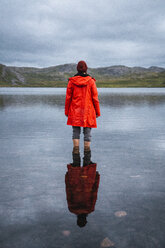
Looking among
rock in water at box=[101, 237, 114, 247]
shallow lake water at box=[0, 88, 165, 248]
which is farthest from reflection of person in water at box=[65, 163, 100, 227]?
rock in water at box=[101, 237, 114, 247]

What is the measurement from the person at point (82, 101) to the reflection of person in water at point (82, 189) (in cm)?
83

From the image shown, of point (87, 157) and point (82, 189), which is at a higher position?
point (82, 189)

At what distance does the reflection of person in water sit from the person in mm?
829

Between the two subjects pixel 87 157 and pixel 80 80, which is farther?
pixel 87 157

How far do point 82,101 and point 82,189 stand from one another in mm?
3044

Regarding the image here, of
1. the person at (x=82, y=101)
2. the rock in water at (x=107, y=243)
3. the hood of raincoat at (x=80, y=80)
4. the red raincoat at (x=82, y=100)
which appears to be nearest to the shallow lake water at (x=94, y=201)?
the rock in water at (x=107, y=243)

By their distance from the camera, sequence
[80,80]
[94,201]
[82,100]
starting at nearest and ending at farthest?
1. [94,201]
2. [80,80]
3. [82,100]

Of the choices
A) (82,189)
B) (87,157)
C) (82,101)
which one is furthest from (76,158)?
(82,189)

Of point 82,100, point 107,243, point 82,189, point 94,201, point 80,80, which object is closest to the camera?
point 107,243

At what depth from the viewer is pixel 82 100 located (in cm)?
732

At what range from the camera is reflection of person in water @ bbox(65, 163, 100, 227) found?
414cm

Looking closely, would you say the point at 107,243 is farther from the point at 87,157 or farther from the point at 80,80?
the point at 80,80

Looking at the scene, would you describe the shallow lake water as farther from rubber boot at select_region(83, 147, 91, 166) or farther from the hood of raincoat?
the hood of raincoat

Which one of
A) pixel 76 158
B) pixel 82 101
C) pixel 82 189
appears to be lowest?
pixel 76 158
